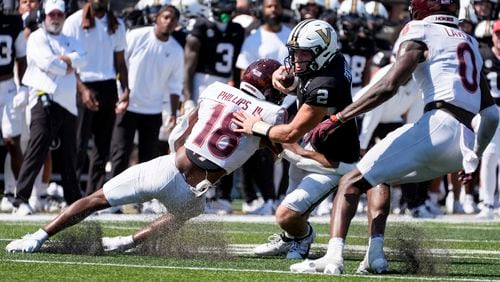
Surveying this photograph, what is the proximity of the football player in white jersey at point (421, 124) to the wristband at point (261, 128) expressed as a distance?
1.40 feet

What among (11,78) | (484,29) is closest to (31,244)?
(11,78)

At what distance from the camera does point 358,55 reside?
15.6 metres

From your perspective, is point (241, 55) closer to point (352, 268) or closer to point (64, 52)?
point (64, 52)

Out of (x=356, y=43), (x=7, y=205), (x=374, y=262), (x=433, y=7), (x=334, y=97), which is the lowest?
(x=7, y=205)

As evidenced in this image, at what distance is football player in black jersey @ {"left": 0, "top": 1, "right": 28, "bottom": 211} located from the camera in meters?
13.4

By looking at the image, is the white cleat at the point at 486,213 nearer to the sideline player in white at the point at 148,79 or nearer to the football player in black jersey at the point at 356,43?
the football player in black jersey at the point at 356,43

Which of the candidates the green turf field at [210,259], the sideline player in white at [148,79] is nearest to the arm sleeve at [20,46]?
the sideline player in white at [148,79]

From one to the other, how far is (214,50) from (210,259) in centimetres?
601

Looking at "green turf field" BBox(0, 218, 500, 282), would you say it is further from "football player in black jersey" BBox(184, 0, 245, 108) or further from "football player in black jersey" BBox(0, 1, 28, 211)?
"football player in black jersey" BBox(184, 0, 245, 108)

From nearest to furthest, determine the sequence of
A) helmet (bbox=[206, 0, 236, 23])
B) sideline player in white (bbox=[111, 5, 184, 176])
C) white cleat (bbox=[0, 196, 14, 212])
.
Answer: white cleat (bbox=[0, 196, 14, 212]), sideline player in white (bbox=[111, 5, 184, 176]), helmet (bbox=[206, 0, 236, 23])

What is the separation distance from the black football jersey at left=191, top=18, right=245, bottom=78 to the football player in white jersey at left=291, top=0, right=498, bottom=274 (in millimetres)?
6342

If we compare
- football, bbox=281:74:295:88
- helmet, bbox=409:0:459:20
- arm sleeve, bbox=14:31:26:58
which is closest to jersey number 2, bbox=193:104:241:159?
football, bbox=281:74:295:88

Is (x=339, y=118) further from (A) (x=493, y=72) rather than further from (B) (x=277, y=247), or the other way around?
(A) (x=493, y=72)

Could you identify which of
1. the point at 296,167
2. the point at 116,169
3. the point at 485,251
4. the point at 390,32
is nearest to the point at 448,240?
the point at 485,251
